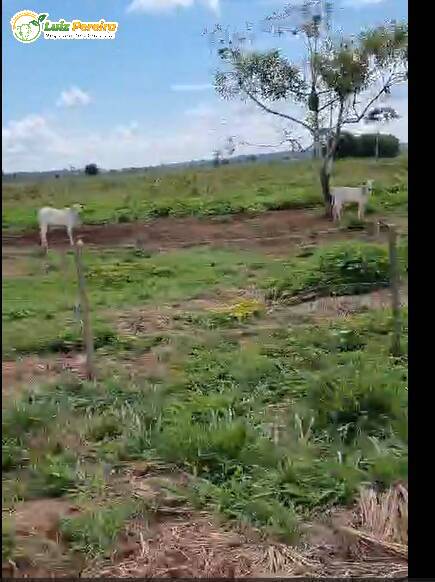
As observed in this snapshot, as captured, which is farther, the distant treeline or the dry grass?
the distant treeline

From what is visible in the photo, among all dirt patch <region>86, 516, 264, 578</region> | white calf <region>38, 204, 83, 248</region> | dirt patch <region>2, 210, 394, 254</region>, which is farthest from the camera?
dirt patch <region>2, 210, 394, 254</region>

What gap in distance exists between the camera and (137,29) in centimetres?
266

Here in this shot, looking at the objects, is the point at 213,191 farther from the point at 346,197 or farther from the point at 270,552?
the point at 270,552

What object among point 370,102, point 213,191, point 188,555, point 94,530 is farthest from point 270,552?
point 370,102

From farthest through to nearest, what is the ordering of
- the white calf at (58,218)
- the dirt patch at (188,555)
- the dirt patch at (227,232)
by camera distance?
the dirt patch at (227,232) → the white calf at (58,218) → the dirt patch at (188,555)

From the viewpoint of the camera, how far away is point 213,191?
9.48ft

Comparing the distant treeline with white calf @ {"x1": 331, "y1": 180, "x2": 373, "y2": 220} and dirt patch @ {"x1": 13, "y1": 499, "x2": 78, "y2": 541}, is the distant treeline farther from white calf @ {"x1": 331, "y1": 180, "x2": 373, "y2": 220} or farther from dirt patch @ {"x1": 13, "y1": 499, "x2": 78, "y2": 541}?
dirt patch @ {"x1": 13, "y1": 499, "x2": 78, "y2": 541}

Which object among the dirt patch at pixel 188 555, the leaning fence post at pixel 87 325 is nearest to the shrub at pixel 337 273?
the leaning fence post at pixel 87 325

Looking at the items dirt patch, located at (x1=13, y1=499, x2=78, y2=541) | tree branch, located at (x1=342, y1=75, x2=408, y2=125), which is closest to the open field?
dirt patch, located at (x1=13, y1=499, x2=78, y2=541)

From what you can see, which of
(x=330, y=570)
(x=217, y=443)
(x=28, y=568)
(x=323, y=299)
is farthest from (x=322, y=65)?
(x=28, y=568)

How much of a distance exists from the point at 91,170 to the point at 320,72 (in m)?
0.85

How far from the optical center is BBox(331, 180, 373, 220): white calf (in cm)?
294

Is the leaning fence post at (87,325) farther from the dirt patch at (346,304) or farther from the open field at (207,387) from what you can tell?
the dirt patch at (346,304)

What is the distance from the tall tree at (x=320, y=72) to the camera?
2.77m
